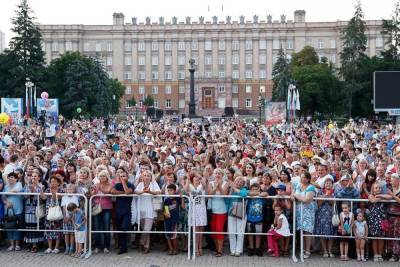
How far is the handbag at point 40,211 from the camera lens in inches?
459

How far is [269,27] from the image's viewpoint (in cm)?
11931

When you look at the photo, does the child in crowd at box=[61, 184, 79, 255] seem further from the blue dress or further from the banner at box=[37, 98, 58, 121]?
the banner at box=[37, 98, 58, 121]

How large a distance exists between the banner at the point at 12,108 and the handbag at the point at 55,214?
26.9 meters

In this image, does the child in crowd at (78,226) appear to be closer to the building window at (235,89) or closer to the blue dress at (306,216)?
the blue dress at (306,216)

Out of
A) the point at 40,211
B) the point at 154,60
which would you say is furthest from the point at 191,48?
the point at 40,211

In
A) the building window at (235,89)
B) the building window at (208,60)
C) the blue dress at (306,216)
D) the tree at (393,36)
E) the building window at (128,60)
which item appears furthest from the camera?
the building window at (128,60)

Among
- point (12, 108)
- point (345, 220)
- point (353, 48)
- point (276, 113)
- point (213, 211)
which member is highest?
point (353, 48)

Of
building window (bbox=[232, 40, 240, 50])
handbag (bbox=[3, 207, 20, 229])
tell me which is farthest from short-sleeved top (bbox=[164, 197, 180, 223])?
building window (bbox=[232, 40, 240, 50])

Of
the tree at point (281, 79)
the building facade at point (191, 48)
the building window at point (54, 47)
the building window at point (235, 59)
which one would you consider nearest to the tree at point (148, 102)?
the building facade at point (191, 48)

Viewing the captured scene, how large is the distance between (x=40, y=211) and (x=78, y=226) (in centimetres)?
81

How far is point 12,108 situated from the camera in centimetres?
3812

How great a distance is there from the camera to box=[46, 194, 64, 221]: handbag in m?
11.5

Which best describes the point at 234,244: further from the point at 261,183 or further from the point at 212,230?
the point at 261,183

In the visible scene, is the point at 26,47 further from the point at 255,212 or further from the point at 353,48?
the point at 255,212
